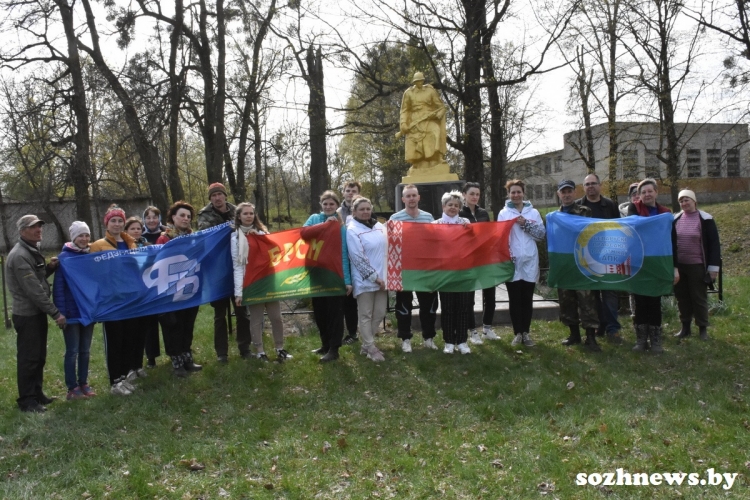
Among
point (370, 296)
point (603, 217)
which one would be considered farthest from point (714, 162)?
point (370, 296)

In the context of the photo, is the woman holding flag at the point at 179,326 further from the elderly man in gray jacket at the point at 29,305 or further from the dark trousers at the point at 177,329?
the elderly man in gray jacket at the point at 29,305

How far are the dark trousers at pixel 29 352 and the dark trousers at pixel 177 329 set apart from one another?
3.84 ft

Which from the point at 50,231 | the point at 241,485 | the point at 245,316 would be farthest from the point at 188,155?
the point at 241,485

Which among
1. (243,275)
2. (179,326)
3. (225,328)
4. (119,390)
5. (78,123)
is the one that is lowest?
(119,390)

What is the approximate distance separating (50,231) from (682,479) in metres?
32.0

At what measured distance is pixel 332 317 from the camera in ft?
22.6

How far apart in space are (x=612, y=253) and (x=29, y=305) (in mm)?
6192

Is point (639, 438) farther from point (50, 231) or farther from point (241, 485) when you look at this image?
point (50, 231)

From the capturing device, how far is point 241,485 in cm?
420

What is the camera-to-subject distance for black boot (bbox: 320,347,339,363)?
22.2 ft

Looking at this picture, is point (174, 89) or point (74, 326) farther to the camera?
point (174, 89)

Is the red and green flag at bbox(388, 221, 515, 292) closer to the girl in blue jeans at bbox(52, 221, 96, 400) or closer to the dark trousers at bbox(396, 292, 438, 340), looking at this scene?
the dark trousers at bbox(396, 292, 438, 340)

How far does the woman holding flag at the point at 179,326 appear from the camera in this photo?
21.4 ft

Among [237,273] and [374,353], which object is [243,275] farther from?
[374,353]
